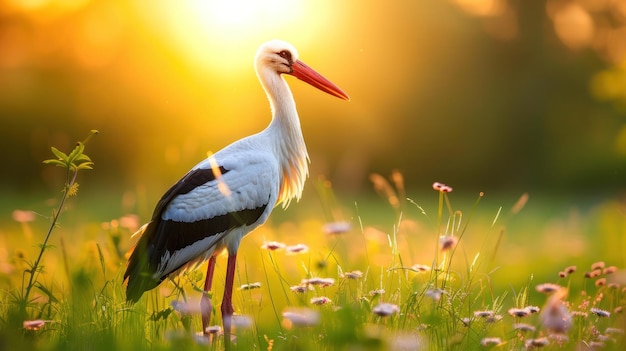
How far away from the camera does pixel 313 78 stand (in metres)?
5.20

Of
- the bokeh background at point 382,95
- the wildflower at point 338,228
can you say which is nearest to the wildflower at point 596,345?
the wildflower at point 338,228

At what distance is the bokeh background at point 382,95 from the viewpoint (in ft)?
50.5

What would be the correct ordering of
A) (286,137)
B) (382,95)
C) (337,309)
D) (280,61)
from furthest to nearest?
Result: 1. (382,95)
2. (280,61)
3. (286,137)
4. (337,309)

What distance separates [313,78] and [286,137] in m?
0.49

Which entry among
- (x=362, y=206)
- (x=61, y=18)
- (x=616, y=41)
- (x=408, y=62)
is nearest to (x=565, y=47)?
(x=616, y=41)

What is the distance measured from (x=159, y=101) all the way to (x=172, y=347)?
43.0ft

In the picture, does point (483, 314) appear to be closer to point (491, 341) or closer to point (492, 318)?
point (492, 318)

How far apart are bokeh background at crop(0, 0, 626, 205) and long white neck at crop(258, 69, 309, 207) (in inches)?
337

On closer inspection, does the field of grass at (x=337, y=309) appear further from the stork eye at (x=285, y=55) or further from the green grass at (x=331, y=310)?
the stork eye at (x=285, y=55)

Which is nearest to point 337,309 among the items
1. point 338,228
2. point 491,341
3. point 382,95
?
point 338,228

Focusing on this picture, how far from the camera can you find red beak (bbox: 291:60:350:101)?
17.0 ft

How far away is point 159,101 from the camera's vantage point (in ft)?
51.5

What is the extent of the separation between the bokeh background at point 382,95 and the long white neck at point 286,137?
28.1ft

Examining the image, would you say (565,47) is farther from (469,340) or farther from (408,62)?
(469,340)
